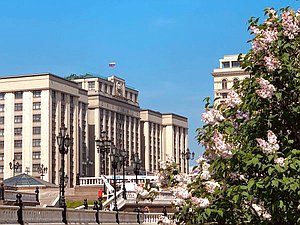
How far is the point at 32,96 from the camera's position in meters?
149

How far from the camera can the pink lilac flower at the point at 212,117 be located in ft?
50.7

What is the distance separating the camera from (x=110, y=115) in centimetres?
17725

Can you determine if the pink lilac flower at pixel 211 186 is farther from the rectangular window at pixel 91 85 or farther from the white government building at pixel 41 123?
the rectangular window at pixel 91 85

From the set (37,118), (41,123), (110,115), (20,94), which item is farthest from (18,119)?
(110,115)

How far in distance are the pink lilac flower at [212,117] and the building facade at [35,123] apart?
128 m

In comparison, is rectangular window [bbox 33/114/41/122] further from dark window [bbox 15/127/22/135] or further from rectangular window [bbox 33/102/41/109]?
dark window [bbox 15/127/22/135]

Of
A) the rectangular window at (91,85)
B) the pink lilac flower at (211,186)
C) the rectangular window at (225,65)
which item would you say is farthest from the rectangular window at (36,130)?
the pink lilac flower at (211,186)

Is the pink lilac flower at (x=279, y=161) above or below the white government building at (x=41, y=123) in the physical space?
below

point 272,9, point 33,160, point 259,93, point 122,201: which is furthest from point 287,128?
point 33,160

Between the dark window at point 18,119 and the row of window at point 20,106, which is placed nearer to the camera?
the row of window at point 20,106

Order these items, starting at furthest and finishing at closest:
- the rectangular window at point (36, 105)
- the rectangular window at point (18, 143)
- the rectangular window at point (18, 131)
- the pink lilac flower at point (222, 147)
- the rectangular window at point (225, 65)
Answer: the rectangular window at point (225, 65) → the rectangular window at point (18, 131) → the rectangular window at point (18, 143) → the rectangular window at point (36, 105) → the pink lilac flower at point (222, 147)

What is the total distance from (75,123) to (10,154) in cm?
1541

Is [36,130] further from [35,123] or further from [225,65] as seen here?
[225,65]

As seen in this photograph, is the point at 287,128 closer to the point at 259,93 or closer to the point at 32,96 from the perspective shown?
the point at 259,93
